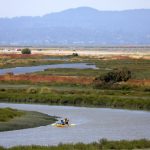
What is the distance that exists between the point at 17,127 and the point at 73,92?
23.3m

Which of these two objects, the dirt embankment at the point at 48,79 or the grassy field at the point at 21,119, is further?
the dirt embankment at the point at 48,79

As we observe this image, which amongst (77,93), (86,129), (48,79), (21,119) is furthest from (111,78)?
(86,129)

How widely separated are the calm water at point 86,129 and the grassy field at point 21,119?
49.3 inches

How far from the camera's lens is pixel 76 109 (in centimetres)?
6050

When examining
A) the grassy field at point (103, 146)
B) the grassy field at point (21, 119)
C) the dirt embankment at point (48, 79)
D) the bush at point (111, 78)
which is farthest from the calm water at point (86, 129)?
the dirt embankment at point (48, 79)

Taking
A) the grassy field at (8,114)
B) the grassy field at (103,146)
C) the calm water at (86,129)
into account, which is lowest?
the calm water at (86,129)

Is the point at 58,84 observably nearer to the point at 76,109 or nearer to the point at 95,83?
the point at 95,83

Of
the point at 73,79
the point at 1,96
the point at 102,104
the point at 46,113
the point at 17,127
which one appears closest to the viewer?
the point at 17,127

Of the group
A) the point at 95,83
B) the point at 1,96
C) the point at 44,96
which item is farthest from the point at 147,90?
the point at 1,96

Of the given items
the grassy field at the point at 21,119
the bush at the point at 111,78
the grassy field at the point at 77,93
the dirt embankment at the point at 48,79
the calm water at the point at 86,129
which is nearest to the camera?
the calm water at the point at 86,129

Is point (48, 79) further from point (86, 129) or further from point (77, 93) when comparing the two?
point (86, 129)

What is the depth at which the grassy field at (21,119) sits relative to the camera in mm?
46872

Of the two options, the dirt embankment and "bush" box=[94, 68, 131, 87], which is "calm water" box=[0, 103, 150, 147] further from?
the dirt embankment

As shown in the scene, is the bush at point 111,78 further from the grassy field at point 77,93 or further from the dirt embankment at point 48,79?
the dirt embankment at point 48,79
